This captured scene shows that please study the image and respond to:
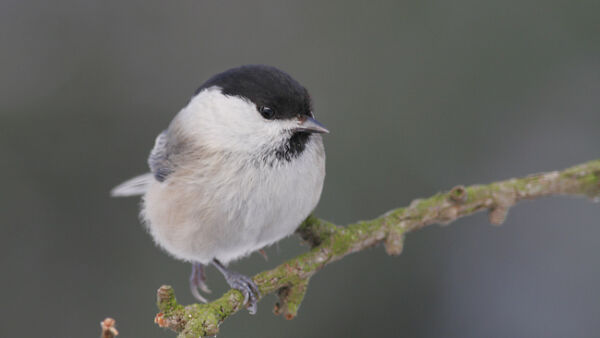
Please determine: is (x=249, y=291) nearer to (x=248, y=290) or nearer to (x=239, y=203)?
(x=248, y=290)

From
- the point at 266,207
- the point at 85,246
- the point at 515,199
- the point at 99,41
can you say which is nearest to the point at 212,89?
the point at 266,207

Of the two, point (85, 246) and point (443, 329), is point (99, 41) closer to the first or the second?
point (85, 246)

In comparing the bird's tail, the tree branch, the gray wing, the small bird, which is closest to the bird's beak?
the small bird

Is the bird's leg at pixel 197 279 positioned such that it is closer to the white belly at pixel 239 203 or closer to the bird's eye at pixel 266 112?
the white belly at pixel 239 203

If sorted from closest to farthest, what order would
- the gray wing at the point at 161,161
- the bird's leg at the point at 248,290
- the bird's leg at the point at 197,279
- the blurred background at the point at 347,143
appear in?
the bird's leg at the point at 248,290, the gray wing at the point at 161,161, the bird's leg at the point at 197,279, the blurred background at the point at 347,143

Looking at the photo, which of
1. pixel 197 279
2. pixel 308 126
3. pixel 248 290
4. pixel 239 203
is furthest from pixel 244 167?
pixel 197 279

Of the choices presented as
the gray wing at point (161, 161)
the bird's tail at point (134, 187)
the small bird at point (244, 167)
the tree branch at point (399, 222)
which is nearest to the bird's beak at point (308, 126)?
the small bird at point (244, 167)
